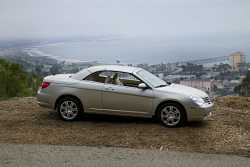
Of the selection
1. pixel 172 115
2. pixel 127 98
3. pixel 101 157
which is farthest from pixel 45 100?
pixel 101 157

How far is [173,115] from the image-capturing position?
35.6ft

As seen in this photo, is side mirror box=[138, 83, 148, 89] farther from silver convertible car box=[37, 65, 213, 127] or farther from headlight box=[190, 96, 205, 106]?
headlight box=[190, 96, 205, 106]

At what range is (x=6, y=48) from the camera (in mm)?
32000

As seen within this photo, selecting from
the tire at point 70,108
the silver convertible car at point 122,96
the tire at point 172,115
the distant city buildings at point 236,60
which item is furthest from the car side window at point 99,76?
the distant city buildings at point 236,60

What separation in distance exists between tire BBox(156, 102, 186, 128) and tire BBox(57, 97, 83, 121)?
6.77 feet

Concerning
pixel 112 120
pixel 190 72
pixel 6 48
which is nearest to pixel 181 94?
pixel 112 120

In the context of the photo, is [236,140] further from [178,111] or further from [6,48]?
[6,48]

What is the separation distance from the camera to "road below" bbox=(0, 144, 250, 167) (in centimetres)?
779

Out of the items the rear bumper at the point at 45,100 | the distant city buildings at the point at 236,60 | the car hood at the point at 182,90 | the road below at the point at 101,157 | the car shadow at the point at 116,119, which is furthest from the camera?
the distant city buildings at the point at 236,60

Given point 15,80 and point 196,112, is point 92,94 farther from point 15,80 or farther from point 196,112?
point 15,80

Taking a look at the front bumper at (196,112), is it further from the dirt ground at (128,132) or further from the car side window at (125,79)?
the car side window at (125,79)

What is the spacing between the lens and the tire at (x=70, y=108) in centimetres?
1155

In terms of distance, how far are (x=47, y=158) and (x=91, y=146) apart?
4.37 ft

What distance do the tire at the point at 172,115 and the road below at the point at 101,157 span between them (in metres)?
2.05
